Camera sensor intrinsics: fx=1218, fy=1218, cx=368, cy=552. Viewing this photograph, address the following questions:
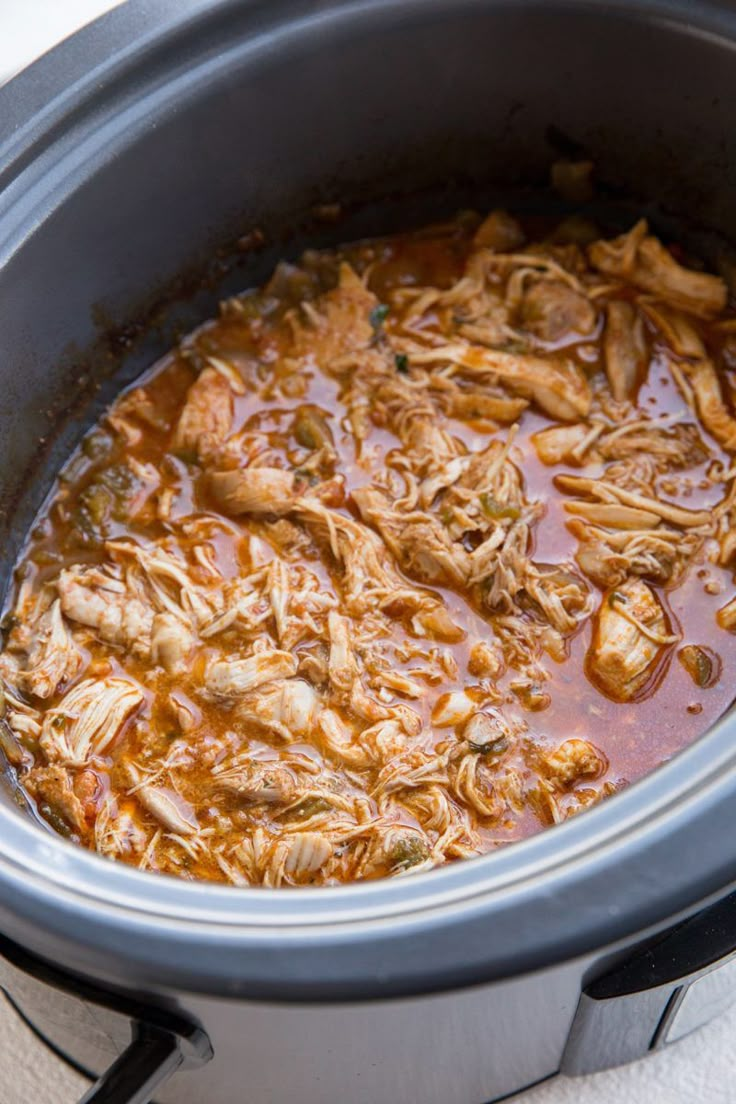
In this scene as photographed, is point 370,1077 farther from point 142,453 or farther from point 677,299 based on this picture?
point 677,299

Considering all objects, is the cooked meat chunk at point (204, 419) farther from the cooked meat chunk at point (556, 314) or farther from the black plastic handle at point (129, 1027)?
the black plastic handle at point (129, 1027)

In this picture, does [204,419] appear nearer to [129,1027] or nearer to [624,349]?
A: [624,349]

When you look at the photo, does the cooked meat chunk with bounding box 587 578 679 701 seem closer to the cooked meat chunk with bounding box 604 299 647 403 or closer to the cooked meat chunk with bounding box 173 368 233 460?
the cooked meat chunk with bounding box 604 299 647 403

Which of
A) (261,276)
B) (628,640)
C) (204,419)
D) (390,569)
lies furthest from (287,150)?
(628,640)

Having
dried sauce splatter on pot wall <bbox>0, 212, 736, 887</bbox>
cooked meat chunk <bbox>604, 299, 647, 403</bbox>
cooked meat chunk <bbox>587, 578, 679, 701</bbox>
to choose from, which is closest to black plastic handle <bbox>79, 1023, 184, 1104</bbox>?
dried sauce splatter on pot wall <bbox>0, 212, 736, 887</bbox>

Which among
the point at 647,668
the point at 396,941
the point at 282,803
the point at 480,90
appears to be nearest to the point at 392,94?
the point at 480,90
